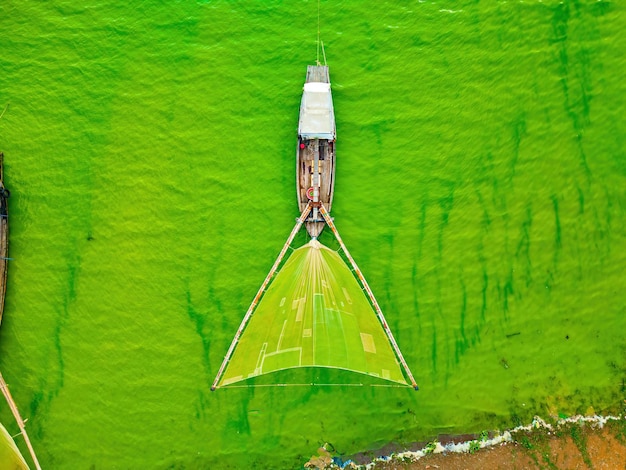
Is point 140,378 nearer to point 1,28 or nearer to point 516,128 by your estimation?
point 1,28

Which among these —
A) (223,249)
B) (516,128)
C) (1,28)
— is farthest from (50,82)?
(516,128)

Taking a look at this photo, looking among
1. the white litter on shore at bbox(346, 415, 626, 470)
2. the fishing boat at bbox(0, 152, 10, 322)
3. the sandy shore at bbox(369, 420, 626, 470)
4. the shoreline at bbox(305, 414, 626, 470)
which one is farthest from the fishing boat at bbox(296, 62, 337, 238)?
the fishing boat at bbox(0, 152, 10, 322)

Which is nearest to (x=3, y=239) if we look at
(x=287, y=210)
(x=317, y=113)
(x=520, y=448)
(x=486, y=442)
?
(x=287, y=210)

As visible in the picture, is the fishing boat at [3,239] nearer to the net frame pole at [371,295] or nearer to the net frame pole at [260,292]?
the net frame pole at [260,292]

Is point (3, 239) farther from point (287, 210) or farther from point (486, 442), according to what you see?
point (486, 442)

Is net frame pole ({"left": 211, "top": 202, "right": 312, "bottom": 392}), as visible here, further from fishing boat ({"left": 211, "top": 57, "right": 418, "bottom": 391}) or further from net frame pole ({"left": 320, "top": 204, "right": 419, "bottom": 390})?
net frame pole ({"left": 320, "top": 204, "right": 419, "bottom": 390})

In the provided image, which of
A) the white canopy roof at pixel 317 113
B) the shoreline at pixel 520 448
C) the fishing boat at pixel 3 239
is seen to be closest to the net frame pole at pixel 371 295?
the white canopy roof at pixel 317 113

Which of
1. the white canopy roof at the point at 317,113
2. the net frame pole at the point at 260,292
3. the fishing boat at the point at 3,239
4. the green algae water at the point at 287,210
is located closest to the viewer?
the net frame pole at the point at 260,292
